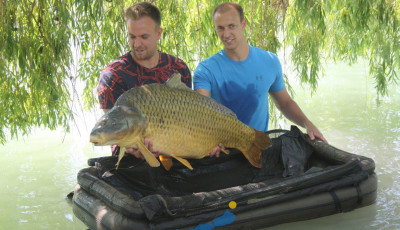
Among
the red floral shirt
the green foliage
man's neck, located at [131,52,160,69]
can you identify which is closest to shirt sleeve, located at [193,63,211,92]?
the red floral shirt

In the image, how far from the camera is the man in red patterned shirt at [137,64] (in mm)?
2225

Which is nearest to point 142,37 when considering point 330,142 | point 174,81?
point 174,81

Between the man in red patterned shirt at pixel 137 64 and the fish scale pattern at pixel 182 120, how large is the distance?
1.01 feet

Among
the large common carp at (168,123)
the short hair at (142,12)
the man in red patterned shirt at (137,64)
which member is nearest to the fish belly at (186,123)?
the large common carp at (168,123)

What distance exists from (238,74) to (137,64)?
60 cm

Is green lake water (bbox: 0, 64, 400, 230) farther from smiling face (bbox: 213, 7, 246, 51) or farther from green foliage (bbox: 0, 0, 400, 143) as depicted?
smiling face (bbox: 213, 7, 246, 51)

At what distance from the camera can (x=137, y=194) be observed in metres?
2.33

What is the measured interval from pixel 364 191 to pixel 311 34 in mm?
1626

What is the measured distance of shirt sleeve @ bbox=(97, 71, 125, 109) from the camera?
2.21 meters

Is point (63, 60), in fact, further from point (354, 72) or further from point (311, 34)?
point (354, 72)

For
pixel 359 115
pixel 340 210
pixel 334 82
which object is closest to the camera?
pixel 340 210

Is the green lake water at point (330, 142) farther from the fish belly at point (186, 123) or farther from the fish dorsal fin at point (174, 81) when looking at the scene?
the fish dorsal fin at point (174, 81)

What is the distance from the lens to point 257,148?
7.93 ft

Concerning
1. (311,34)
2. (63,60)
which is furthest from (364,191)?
(63,60)
